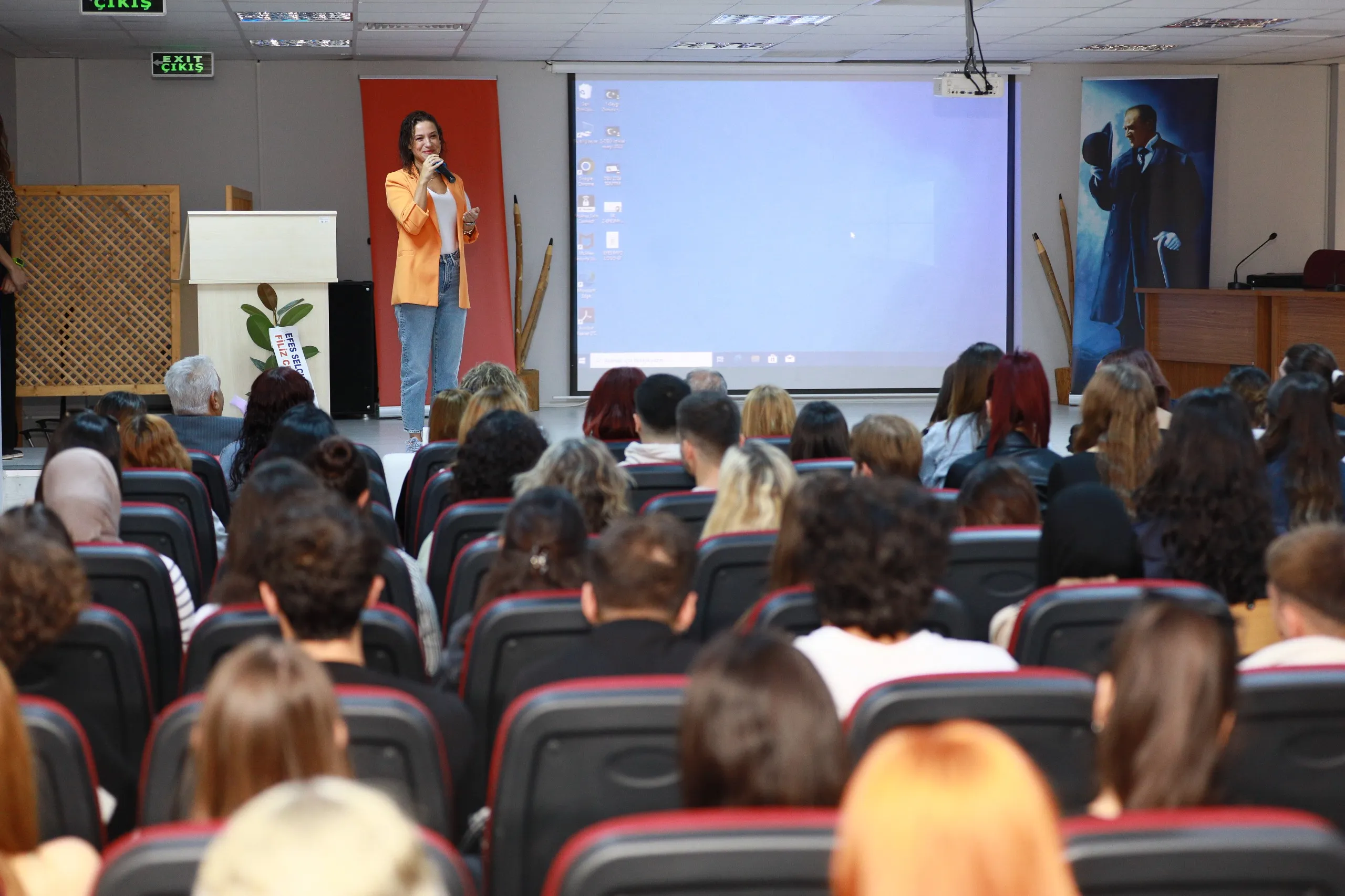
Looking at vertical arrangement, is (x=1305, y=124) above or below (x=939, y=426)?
above

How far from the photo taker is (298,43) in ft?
31.7

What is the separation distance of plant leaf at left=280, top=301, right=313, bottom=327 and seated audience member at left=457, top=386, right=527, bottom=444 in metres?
3.71

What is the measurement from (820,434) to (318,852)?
3.37m

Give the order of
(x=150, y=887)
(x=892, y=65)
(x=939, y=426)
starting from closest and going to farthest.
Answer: (x=150, y=887)
(x=939, y=426)
(x=892, y=65)

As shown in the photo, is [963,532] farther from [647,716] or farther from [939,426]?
[939,426]

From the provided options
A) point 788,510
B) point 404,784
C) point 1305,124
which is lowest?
point 404,784

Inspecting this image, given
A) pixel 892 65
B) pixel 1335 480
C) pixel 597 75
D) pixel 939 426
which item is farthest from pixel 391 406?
pixel 1335 480

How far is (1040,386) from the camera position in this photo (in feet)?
13.5

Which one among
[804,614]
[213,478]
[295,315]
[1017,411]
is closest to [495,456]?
[213,478]

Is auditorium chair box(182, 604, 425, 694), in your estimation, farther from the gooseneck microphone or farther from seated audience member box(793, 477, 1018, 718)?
the gooseneck microphone

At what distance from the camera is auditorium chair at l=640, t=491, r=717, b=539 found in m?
3.40

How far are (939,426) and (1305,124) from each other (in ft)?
29.0

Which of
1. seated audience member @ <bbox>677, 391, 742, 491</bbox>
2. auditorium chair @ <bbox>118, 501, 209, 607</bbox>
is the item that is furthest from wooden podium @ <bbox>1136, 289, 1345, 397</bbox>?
auditorium chair @ <bbox>118, 501, 209, 607</bbox>

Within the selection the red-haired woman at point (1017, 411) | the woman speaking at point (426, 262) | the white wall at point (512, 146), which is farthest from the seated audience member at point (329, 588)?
the white wall at point (512, 146)
